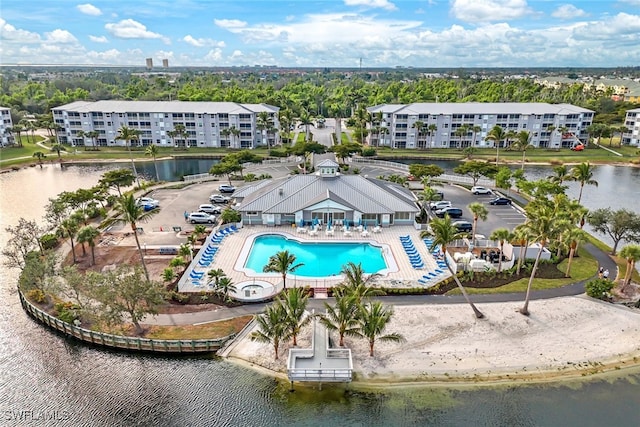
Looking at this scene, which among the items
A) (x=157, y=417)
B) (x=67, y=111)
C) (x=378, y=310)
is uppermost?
(x=67, y=111)

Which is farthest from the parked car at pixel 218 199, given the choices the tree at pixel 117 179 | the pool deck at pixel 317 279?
the tree at pixel 117 179

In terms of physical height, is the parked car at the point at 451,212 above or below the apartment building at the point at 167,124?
below

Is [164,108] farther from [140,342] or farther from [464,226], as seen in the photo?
[140,342]

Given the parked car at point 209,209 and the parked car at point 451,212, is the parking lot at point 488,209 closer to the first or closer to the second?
the parked car at point 451,212

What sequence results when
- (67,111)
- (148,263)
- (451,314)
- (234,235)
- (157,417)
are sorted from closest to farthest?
1. (157,417)
2. (451,314)
3. (148,263)
4. (234,235)
5. (67,111)

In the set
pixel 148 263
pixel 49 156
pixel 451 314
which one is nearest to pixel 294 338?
pixel 451 314

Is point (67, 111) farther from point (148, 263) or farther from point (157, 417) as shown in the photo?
point (157, 417)

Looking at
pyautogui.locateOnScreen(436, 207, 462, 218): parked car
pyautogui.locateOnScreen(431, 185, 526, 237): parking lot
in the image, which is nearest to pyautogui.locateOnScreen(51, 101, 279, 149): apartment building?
pyautogui.locateOnScreen(431, 185, 526, 237): parking lot
